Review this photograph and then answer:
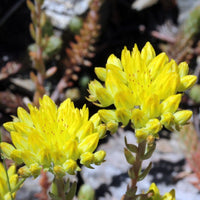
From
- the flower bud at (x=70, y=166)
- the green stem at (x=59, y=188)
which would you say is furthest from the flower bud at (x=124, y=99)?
the green stem at (x=59, y=188)

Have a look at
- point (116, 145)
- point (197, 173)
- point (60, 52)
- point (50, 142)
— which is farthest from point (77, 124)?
point (60, 52)

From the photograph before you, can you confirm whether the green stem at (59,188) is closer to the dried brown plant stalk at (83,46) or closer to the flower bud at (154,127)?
the flower bud at (154,127)

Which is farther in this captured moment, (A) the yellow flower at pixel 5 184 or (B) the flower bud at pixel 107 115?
(A) the yellow flower at pixel 5 184

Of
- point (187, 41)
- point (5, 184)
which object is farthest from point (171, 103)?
point (187, 41)

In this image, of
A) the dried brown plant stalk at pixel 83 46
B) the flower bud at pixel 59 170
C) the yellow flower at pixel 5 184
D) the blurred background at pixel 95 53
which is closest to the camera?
the flower bud at pixel 59 170

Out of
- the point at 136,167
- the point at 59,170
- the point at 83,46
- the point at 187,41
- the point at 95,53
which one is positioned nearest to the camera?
the point at 59,170

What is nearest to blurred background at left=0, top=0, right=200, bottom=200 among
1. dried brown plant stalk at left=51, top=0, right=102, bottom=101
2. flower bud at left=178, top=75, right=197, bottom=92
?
dried brown plant stalk at left=51, top=0, right=102, bottom=101

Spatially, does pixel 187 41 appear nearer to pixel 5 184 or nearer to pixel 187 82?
pixel 187 82
